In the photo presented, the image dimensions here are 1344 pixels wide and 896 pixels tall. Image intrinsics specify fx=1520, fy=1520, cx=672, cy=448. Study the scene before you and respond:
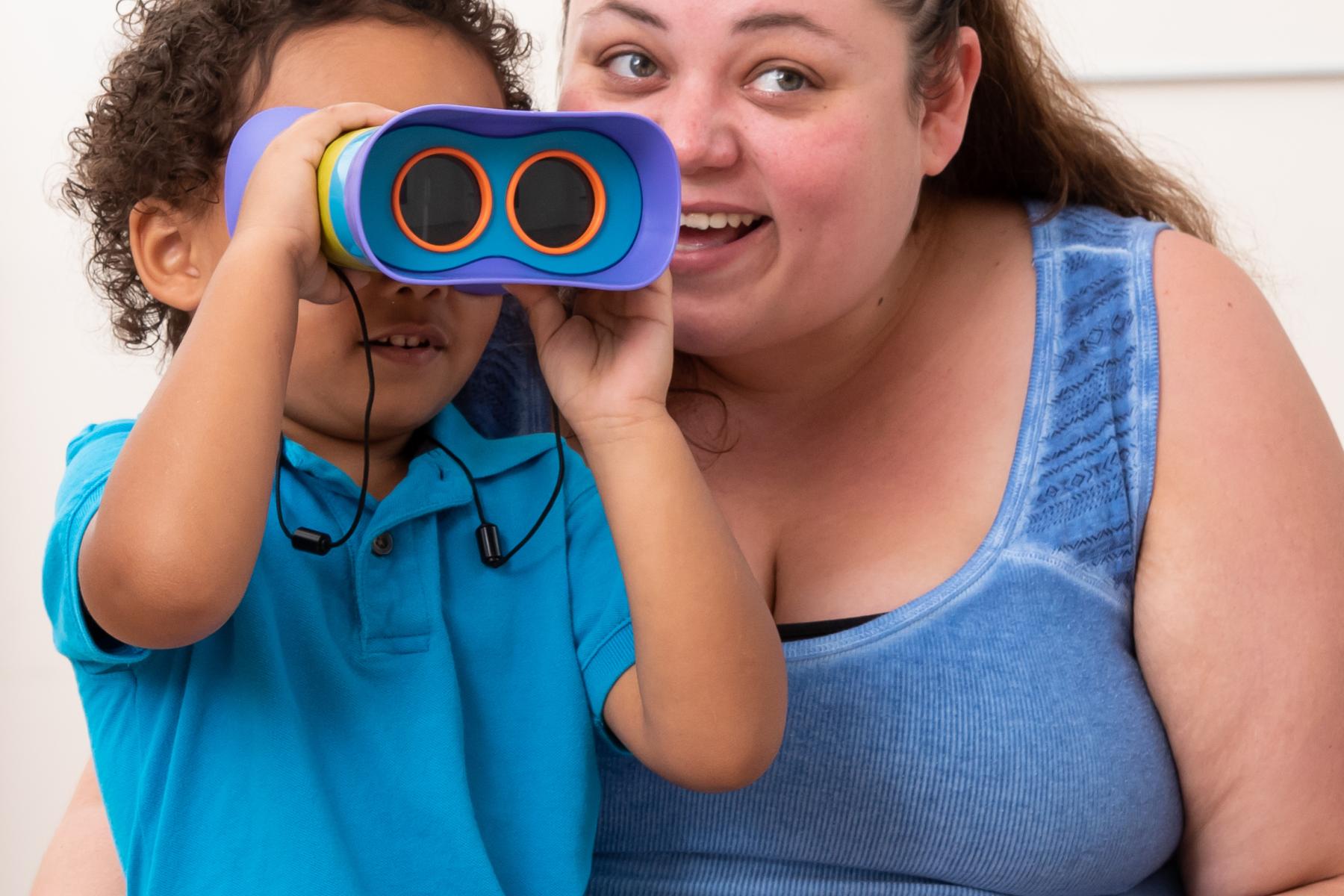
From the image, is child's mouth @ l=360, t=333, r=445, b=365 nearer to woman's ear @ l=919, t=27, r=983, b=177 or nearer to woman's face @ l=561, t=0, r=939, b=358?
woman's face @ l=561, t=0, r=939, b=358

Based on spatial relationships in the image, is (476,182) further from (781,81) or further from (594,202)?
(781,81)

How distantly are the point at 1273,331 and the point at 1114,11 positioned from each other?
1.04 metres

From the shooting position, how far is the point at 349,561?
3.45 feet

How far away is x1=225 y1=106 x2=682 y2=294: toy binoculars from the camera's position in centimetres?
85

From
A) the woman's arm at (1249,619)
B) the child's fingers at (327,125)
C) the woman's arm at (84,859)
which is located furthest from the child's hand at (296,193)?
the woman's arm at (1249,619)

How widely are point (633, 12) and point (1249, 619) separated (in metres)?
0.64

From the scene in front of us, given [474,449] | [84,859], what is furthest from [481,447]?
[84,859]

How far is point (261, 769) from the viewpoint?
0.98 meters

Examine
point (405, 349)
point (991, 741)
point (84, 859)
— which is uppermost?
point (405, 349)

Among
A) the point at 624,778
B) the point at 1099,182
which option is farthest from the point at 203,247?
the point at 1099,182

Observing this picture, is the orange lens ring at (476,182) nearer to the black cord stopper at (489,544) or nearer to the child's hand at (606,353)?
the child's hand at (606,353)

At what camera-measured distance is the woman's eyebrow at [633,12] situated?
3.62 feet

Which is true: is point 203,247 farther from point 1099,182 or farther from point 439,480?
point 1099,182

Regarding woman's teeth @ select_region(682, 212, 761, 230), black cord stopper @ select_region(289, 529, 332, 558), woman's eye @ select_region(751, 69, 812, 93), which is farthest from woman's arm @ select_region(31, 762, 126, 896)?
woman's eye @ select_region(751, 69, 812, 93)
